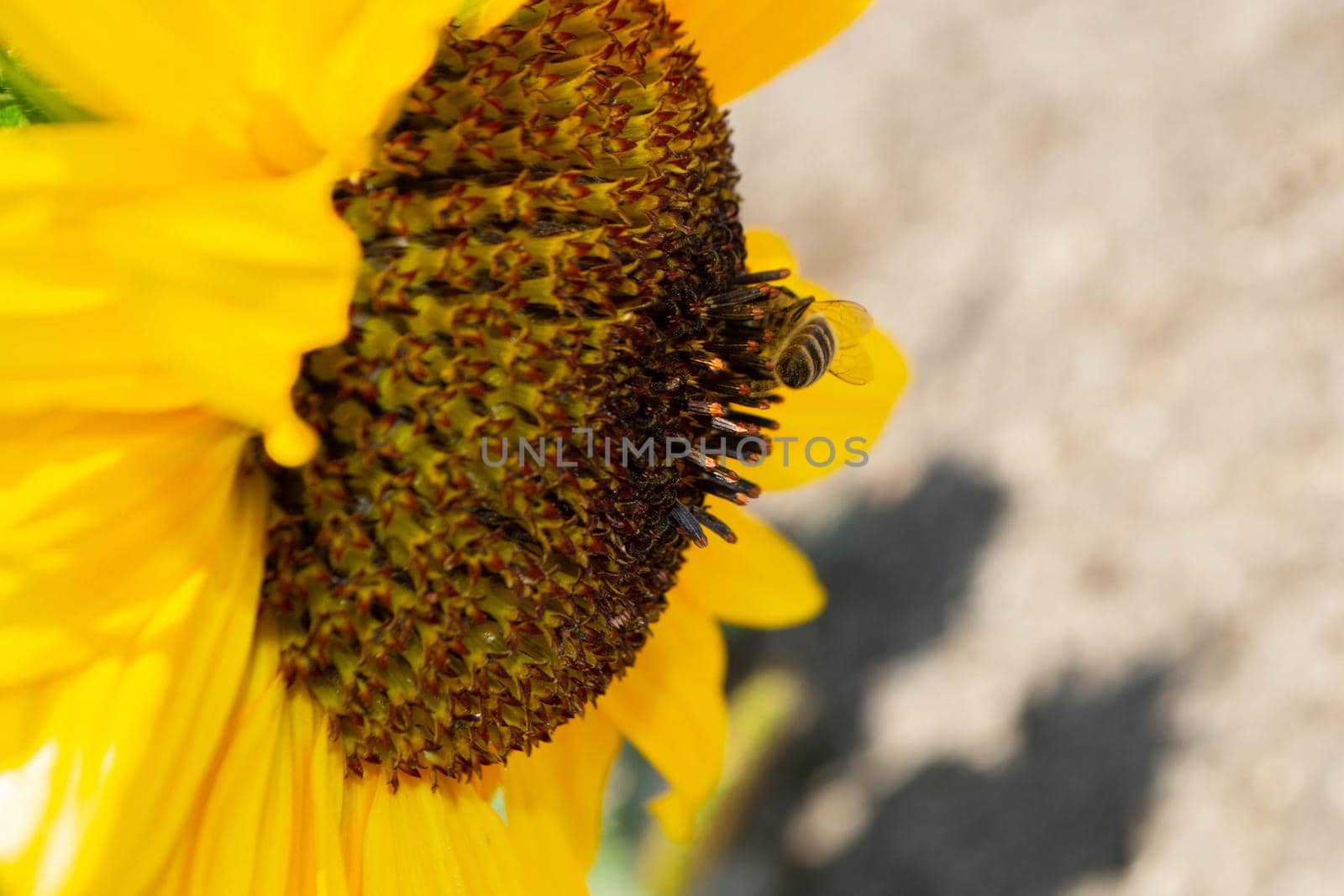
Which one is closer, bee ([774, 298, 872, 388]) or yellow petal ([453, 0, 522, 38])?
yellow petal ([453, 0, 522, 38])

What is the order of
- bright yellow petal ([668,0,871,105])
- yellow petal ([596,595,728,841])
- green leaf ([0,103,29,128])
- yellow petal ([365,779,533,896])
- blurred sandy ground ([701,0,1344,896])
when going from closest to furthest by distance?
green leaf ([0,103,29,128]) → yellow petal ([365,779,533,896]) → bright yellow petal ([668,0,871,105]) → yellow petal ([596,595,728,841]) → blurred sandy ground ([701,0,1344,896])

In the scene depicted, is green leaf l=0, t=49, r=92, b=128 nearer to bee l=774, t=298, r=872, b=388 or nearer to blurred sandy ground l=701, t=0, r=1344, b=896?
bee l=774, t=298, r=872, b=388

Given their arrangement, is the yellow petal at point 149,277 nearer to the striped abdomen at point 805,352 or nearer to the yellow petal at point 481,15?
the yellow petal at point 481,15

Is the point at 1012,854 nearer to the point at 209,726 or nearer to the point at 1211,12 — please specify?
the point at 1211,12

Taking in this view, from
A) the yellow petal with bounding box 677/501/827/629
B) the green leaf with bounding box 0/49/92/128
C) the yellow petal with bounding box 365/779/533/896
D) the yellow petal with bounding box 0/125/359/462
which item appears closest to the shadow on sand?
the yellow petal with bounding box 677/501/827/629

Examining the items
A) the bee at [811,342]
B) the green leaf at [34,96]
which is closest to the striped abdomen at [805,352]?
the bee at [811,342]

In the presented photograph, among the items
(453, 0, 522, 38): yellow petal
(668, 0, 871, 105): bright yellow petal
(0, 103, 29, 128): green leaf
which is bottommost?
(0, 103, 29, 128): green leaf

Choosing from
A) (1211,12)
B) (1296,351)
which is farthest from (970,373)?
(1211,12)
